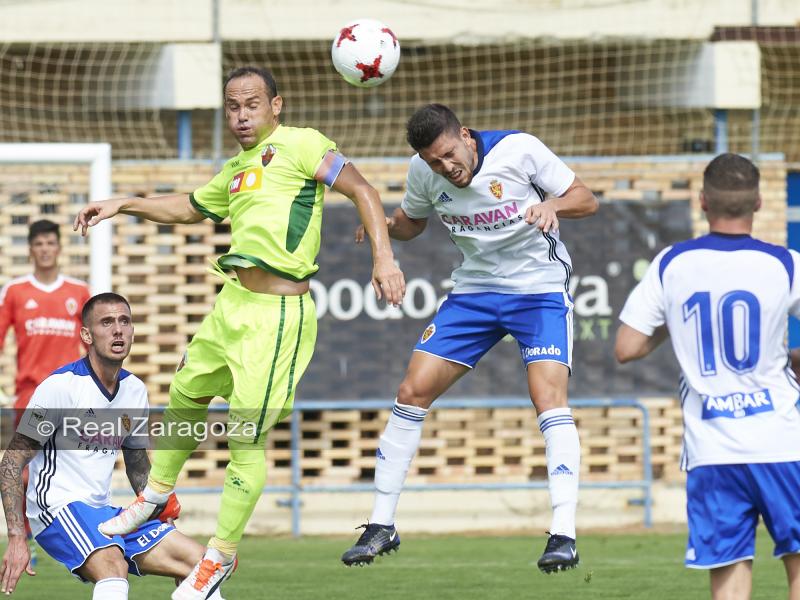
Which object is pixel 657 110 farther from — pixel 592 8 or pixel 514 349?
pixel 514 349

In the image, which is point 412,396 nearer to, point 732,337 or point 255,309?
point 255,309

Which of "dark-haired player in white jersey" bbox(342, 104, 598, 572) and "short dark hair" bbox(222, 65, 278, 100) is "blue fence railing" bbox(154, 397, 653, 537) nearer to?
"dark-haired player in white jersey" bbox(342, 104, 598, 572)

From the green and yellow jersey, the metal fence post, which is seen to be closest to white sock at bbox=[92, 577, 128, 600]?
the green and yellow jersey

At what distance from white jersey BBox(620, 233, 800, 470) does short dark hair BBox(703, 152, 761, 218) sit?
117 mm

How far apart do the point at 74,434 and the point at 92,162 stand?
4585mm

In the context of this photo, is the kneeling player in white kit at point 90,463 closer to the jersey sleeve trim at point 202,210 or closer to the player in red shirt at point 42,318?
the jersey sleeve trim at point 202,210

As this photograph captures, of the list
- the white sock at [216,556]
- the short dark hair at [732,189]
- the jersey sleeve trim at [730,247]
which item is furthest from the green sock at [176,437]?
the short dark hair at [732,189]

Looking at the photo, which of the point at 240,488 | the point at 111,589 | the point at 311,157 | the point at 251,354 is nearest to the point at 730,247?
the point at 311,157

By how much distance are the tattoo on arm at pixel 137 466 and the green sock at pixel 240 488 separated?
2.12ft

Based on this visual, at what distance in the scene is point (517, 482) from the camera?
1349 cm

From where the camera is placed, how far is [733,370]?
5.79 meters

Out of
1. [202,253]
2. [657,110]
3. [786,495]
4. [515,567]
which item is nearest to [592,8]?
[657,110]

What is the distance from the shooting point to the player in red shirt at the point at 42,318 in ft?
37.5

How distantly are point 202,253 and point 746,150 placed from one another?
5.57 metres
